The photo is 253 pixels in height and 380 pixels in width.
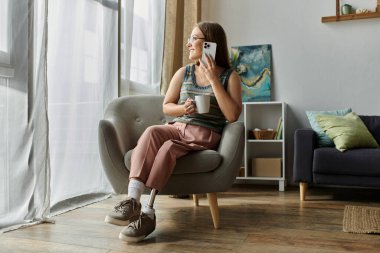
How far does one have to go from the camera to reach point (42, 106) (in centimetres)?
196

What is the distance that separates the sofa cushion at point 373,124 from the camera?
9.99 ft

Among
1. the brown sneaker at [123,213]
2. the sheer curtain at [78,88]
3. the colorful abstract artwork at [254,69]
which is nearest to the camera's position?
the brown sneaker at [123,213]

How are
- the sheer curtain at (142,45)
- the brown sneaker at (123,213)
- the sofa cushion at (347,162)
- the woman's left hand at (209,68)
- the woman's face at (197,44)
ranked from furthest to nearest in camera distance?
the sheer curtain at (142,45) → the sofa cushion at (347,162) → the woman's face at (197,44) → the woman's left hand at (209,68) → the brown sneaker at (123,213)

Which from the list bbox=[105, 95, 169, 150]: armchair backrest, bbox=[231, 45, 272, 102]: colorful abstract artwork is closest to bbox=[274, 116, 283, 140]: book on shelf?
bbox=[231, 45, 272, 102]: colorful abstract artwork

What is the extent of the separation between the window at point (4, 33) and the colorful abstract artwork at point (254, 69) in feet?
7.61

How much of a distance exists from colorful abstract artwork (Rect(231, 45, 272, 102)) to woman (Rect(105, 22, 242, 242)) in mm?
1599

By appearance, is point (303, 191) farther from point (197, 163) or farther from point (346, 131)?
point (197, 163)

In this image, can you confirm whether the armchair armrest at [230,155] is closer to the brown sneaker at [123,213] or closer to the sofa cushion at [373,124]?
the brown sneaker at [123,213]

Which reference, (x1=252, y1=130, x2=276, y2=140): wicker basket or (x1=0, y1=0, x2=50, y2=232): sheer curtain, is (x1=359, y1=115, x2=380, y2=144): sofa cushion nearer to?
(x1=252, y1=130, x2=276, y2=140): wicker basket

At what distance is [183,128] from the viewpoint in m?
1.96

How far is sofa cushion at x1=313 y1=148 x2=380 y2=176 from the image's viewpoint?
8.46 feet

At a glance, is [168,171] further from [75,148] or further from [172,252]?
[75,148]

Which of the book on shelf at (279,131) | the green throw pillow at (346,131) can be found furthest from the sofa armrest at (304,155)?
the book on shelf at (279,131)

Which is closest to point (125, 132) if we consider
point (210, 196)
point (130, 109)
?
point (130, 109)
